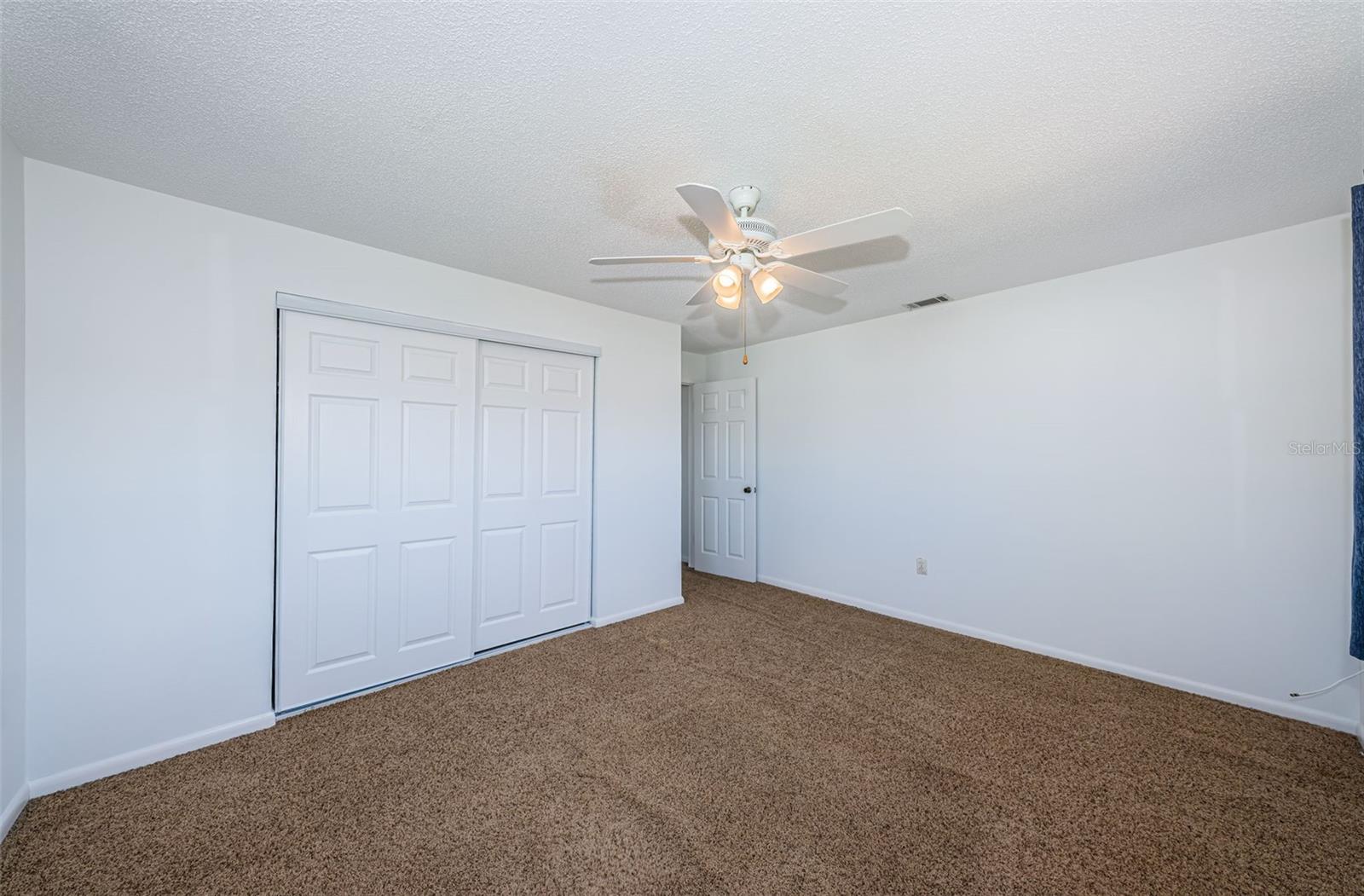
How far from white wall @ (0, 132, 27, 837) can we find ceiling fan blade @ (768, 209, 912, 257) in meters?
2.77

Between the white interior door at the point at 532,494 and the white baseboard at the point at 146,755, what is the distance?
3.72 feet

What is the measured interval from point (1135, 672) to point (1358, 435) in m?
1.62

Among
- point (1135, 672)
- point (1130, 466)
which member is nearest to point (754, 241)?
point (1130, 466)

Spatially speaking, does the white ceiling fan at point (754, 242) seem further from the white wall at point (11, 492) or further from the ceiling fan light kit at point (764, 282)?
the white wall at point (11, 492)

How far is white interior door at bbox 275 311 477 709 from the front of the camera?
2633 mm

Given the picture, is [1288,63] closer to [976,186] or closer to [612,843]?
[976,186]

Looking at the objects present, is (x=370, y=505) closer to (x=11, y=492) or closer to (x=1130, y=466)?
(x=11, y=492)

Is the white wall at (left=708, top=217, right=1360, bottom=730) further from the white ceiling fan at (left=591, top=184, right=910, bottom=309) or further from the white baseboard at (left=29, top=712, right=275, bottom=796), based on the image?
the white baseboard at (left=29, top=712, right=275, bottom=796)

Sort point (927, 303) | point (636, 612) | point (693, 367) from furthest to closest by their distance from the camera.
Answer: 1. point (693, 367)
2. point (636, 612)
3. point (927, 303)

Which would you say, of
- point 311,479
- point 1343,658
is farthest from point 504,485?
point 1343,658

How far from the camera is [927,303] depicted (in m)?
3.85

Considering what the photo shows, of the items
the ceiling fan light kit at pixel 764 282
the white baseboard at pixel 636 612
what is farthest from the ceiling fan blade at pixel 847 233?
the white baseboard at pixel 636 612

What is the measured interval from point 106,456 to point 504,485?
1.80 metres

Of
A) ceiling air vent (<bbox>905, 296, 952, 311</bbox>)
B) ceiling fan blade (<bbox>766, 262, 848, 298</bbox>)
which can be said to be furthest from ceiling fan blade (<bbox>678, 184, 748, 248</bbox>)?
ceiling air vent (<bbox>905, 296, 952, 311</bbox>)
